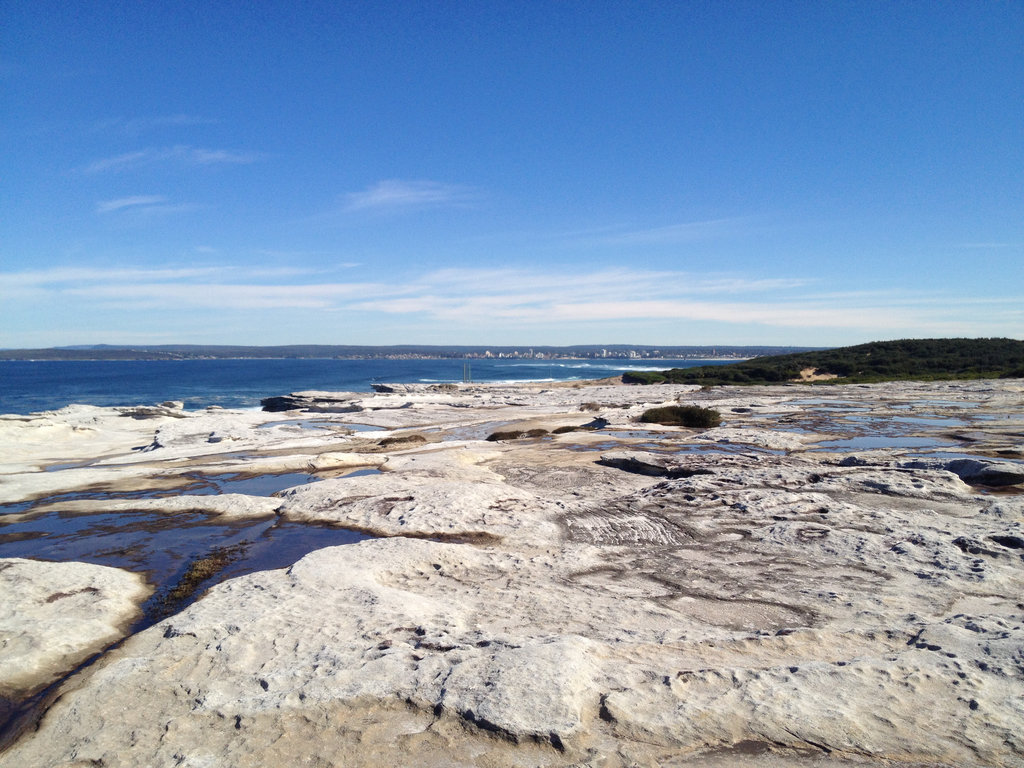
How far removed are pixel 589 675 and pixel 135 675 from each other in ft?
18.7

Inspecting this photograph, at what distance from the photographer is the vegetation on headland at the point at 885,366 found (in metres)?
67.7

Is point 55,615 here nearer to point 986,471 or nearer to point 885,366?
point 986,471

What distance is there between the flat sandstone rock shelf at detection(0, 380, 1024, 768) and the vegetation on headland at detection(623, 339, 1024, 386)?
57.2 m

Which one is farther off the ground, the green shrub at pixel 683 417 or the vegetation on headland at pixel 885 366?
the vegetation on headland at pixel 885 366

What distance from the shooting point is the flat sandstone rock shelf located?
5.98m

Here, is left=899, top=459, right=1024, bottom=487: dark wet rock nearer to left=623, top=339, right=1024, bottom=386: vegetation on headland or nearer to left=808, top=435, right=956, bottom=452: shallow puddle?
left=808, top=435, right=956, bottom=452: shallow puddle

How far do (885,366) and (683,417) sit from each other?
54826 millimetres

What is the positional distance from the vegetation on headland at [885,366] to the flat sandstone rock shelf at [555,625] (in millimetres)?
57209

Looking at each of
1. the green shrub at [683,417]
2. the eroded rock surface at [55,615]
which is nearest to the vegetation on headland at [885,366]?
the green shrub at [683,417]

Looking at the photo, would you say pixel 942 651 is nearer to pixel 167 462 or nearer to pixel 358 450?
pixel 358 450

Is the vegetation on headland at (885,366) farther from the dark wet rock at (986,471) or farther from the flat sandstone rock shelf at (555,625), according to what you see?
the flat sandstone rock shelf at (555,625)

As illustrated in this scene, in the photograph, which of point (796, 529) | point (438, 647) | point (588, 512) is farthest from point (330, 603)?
point (796, 529)

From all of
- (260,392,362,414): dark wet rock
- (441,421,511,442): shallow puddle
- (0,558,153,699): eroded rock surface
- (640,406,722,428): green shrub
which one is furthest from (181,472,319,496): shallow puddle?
(260,392,362,414): dark wet rock

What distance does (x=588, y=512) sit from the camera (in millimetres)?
14930
